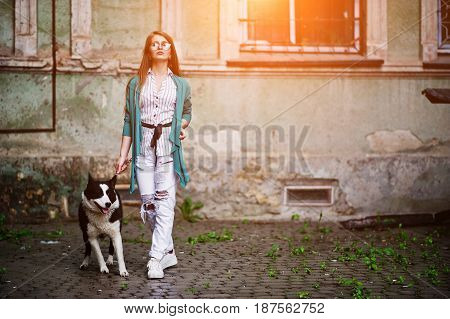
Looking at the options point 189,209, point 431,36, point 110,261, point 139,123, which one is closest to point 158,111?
point 139,123

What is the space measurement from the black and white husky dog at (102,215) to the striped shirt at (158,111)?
433mm

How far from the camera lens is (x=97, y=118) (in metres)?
8.59

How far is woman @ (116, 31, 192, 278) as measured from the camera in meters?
5.36

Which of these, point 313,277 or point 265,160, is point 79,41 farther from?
point 313,277

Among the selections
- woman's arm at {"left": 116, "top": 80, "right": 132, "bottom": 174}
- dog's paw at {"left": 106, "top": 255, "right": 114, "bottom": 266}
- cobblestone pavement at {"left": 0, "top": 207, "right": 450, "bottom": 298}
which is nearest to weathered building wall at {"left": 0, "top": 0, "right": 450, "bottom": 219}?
cobblestone pavement at {"left": 0, "top": 207, "right": 450, "bottom": 298}

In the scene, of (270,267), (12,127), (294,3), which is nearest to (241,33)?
(294,3)

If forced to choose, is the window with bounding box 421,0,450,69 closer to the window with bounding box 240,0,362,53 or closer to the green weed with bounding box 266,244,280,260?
the window with bounding box 240,0,362,53

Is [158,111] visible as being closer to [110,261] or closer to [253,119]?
[110,261]

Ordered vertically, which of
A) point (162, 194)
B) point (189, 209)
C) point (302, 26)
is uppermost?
point (302, 26)

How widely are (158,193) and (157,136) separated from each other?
491 millimetres

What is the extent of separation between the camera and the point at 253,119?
8719mm

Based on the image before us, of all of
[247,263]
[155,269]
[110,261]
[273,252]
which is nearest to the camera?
[155,269]

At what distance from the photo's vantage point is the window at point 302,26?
8.79 m

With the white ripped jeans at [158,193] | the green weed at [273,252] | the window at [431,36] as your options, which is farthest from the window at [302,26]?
the white ripped jeans at [158,193]
